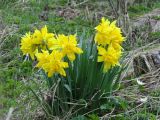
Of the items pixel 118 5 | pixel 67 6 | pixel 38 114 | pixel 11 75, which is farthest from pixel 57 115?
pixel 67 6

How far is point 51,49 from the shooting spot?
11.0 feet

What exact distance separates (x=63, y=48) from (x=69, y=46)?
45mm

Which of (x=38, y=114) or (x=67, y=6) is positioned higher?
(x=67, y=6)

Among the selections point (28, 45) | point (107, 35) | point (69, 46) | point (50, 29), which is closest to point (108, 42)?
point (107, 35)

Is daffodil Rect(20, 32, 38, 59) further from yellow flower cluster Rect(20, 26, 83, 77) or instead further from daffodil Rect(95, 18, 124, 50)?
daffodil Rect(95, 18, 124, 50)

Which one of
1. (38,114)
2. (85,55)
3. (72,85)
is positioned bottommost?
(38,114)

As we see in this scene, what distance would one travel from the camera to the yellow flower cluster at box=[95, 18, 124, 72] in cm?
333

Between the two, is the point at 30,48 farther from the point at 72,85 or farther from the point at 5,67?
the point at 5,67

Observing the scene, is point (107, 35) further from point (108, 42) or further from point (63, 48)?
point (63, 48)

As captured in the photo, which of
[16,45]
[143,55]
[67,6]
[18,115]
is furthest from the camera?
[67,6]

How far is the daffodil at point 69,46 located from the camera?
3301mm

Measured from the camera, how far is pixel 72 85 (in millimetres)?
3605

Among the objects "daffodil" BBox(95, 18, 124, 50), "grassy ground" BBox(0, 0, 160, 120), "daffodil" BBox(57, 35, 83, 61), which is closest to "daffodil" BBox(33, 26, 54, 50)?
"daffodil" BBox(57, 35, 83, 61)

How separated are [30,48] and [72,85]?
0.44 metres
